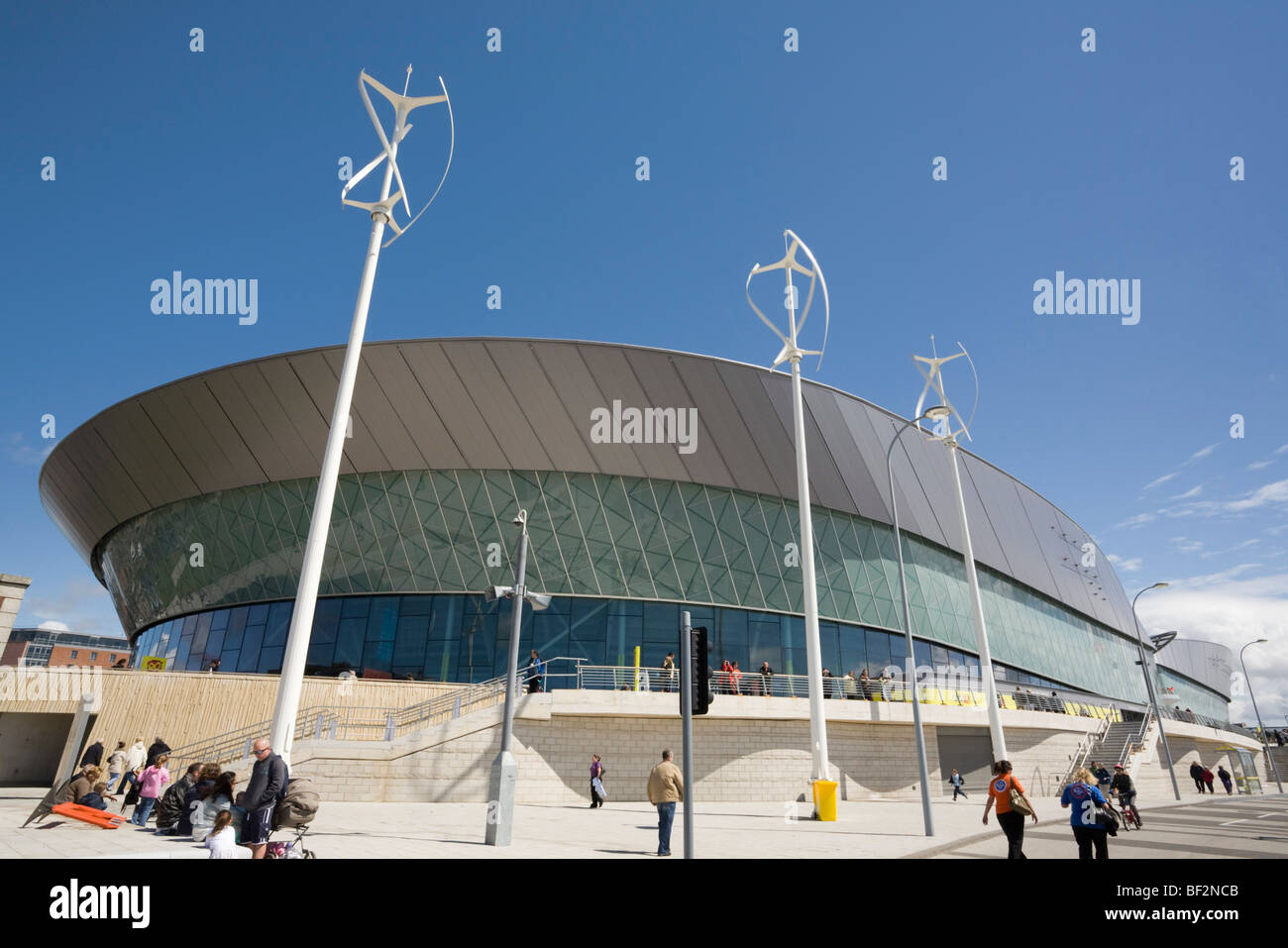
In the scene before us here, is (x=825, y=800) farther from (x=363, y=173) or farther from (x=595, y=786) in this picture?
(x=363, y=173)

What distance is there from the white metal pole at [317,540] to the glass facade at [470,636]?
56.6 feet


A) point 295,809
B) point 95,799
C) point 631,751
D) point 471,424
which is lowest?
point 95,799

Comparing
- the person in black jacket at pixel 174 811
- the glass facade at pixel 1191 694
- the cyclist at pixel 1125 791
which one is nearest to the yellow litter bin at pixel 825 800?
the cyclist at pixel 1125 791

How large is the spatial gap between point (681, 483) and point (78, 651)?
4487 inches

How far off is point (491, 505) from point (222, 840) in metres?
23.5

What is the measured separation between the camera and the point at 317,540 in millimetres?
11500

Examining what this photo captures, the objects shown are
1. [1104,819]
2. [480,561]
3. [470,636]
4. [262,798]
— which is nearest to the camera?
[1104,819]

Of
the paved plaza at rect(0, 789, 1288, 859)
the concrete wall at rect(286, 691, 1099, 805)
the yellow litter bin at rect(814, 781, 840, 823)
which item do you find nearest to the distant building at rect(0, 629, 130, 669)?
the concrete wall at rect(286, 691, 1099, 805)

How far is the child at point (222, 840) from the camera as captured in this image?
284 inches

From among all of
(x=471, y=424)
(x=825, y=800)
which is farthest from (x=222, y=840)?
(x=471, y=424)

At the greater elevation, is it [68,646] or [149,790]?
[68,646]

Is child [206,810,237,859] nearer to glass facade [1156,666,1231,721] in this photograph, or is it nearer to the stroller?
the stroller

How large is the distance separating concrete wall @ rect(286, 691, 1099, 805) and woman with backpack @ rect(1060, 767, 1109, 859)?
540 inches
